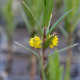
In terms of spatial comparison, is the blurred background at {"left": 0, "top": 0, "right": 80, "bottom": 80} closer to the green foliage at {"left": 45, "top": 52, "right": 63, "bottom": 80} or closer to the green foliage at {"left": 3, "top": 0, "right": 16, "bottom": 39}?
the green foliage at {"left": 3, "top": 0, "right": 16, "bottom": 39}

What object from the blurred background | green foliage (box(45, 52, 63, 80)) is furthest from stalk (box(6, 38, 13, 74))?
green foliage (box(45, 52, 63, 80))

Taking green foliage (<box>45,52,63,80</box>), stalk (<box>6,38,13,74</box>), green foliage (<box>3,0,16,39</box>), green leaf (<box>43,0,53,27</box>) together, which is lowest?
green foliage (<box>45,52,63,80</box>)

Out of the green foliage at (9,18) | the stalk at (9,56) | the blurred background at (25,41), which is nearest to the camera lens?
the blurred background at (25,41)

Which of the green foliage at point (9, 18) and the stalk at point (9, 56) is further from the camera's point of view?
the stalk at point (9, 56)

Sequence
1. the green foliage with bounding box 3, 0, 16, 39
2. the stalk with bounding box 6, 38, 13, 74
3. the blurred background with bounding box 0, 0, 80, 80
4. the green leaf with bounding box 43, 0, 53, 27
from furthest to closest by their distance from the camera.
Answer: the stalk with bounding box 6, 38, 13, 74, the green foliage with bounding box 3, 0, 16, 39, the blurred background with bounding box 0, 0, 80, 80, the green leaf with bounding box 43, 0, 53, 27

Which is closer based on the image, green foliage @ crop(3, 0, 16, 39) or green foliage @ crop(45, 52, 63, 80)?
green foliage @ crop(45, 52, 63, 80)

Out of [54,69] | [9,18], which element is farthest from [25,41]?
[54,69]

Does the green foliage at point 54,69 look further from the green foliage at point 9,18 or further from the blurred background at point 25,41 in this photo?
the green foliage at point 9,18

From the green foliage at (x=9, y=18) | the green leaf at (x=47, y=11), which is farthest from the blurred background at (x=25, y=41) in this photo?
the green leaf at (x=47, y=11)

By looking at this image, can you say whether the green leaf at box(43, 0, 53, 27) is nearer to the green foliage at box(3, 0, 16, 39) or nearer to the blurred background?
the blurred background

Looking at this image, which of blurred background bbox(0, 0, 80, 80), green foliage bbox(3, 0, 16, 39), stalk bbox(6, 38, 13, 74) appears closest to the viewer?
blurred background bbox(0, 0, 80, 80)

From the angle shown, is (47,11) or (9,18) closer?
(47,11)

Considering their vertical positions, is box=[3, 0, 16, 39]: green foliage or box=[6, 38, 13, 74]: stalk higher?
box=[3, 0, 16, 39]: green foliage

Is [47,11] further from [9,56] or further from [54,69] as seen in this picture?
[9,56]
